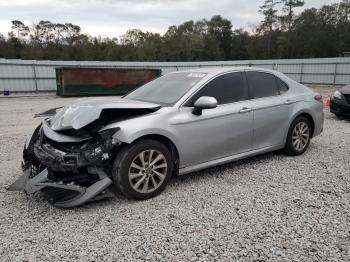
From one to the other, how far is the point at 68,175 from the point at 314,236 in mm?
2591

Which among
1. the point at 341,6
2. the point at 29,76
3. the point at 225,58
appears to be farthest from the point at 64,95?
the point at 225,58

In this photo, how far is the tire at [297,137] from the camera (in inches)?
215

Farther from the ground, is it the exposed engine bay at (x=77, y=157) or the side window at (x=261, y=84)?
the side window at (x=261, y=84)

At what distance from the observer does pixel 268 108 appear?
5047 mm

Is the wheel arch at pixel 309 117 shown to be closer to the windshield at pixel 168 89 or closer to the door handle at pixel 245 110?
the door handle at pixel 245 110

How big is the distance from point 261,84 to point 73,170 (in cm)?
323

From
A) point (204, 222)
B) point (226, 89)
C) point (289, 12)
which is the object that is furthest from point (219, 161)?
point (289, 12)

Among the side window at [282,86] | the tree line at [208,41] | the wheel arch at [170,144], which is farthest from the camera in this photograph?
the tree line at [208,41]

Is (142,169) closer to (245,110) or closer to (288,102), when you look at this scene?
(245,110)

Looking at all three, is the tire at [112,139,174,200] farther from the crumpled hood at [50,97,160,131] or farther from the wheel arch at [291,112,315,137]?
the wheel arch at [291,112,315,137]

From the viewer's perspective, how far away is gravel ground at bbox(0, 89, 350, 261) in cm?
284

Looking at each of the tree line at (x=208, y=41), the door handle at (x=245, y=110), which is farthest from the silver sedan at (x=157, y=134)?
the tree line at (x=208, y=41)

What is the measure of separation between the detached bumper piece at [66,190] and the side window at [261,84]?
2723mm

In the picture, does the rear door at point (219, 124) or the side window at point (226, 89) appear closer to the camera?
the rear door at point (219, 124)
